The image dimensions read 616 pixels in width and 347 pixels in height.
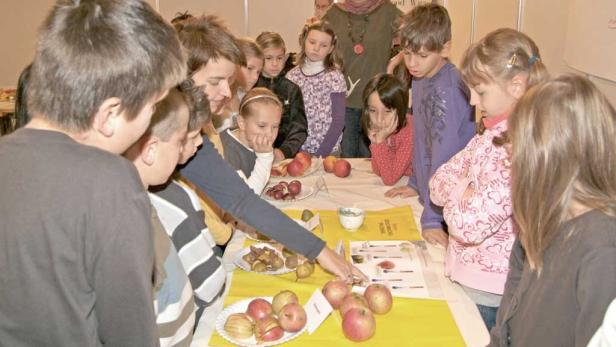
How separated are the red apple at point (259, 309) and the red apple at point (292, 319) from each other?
0.21ft

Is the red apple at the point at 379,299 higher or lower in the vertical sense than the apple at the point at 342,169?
higher

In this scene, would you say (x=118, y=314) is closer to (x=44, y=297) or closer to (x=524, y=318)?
(x=44, y=297)

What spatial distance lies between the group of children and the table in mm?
55

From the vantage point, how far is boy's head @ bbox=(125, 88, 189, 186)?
1.55 m

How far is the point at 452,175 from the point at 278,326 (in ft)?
3.10

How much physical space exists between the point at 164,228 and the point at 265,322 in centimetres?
37

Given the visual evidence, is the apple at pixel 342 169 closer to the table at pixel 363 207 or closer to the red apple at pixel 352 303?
the table at pixel 363 207

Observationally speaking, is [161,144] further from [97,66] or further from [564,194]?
[564,194]

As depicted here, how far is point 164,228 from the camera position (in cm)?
153

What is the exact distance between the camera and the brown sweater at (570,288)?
117cm

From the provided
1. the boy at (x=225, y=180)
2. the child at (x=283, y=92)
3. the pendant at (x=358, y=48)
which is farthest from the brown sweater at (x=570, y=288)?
the pendant at (x=358, y=48)

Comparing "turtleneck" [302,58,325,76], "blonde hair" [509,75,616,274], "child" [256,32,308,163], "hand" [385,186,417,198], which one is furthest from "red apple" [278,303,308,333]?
"turtleneck" [302,58,325,76]

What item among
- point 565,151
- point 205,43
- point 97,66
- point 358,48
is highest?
point 97,66

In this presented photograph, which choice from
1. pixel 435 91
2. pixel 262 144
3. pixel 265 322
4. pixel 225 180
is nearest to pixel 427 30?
pixel 435 91
